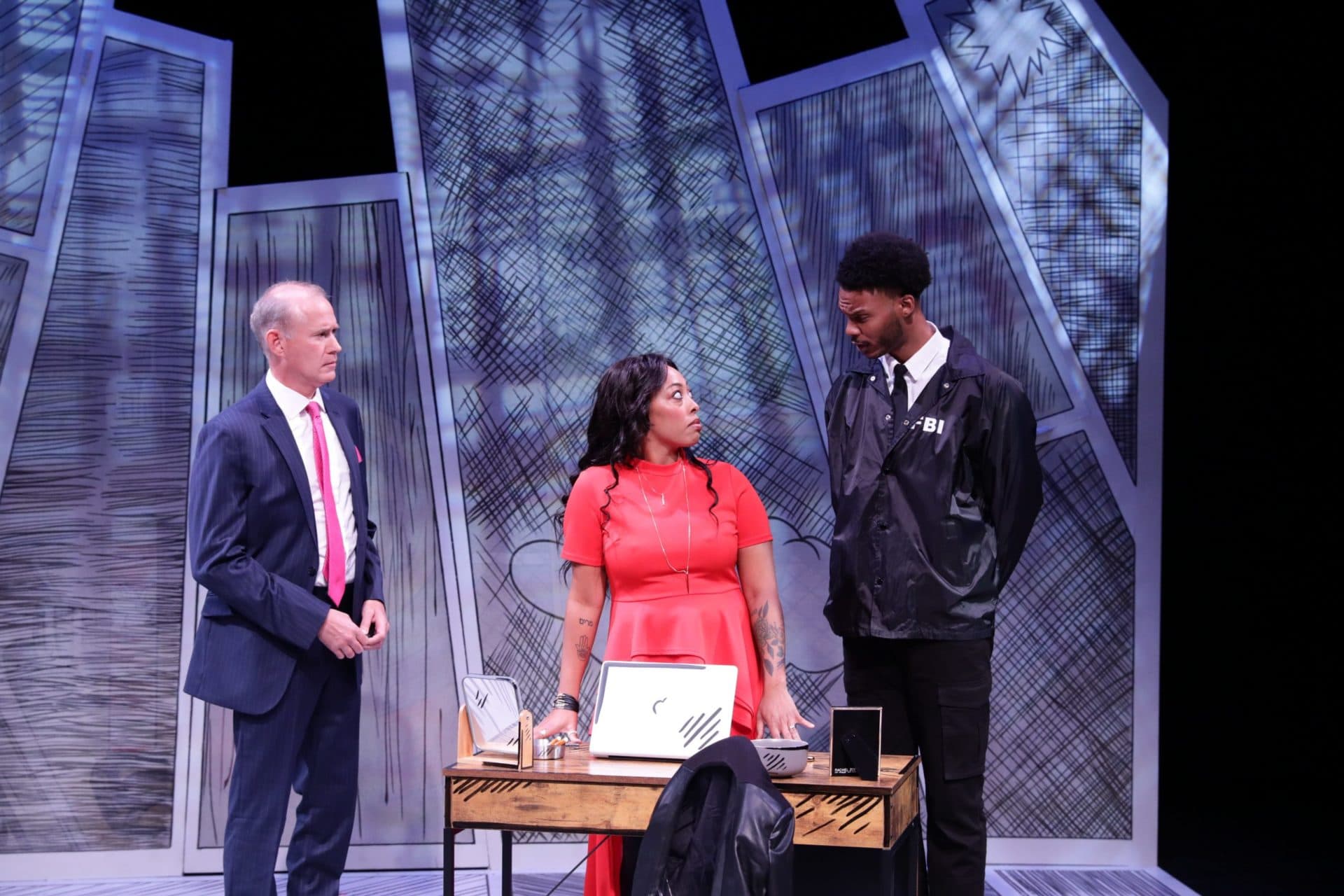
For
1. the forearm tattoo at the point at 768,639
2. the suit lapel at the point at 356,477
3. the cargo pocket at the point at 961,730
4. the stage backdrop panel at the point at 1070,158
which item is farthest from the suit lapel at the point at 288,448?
the stage backdrop panel at the point at 1070,158

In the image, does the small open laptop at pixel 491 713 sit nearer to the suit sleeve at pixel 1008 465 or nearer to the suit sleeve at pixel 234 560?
the suit sleeve at pixel 234 560

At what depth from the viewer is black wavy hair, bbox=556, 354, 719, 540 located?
9.62ft

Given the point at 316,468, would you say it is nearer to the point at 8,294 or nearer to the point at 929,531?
the point at 929,531

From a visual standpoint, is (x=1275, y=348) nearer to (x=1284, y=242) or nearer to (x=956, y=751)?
(x=1284, y=242)

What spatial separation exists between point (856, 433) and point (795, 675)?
1355mm

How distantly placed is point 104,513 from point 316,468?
4.43 feet

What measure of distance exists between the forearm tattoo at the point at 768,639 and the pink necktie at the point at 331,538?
0.98 metres

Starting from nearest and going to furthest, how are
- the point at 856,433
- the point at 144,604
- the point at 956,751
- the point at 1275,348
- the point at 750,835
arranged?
the point at 750,835 → the point at 956,751 → the point at 856,433 → the point at 144,604 → the point at 1275,348

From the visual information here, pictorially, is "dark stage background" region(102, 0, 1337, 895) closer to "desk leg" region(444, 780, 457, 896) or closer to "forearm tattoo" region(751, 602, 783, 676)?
"forearm tattoo" region(751, 602, 783, 676)

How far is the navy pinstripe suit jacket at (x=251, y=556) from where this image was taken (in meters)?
2.78

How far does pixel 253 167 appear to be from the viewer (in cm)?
400

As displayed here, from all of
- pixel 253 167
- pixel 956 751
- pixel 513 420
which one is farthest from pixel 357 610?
pixel 253 167

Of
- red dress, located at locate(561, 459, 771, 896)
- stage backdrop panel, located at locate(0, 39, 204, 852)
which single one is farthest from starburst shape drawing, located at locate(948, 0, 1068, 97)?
stage backdrop panel, located at locate(0, 39, 204, 852)

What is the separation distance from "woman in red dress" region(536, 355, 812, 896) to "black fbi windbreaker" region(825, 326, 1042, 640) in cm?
22
